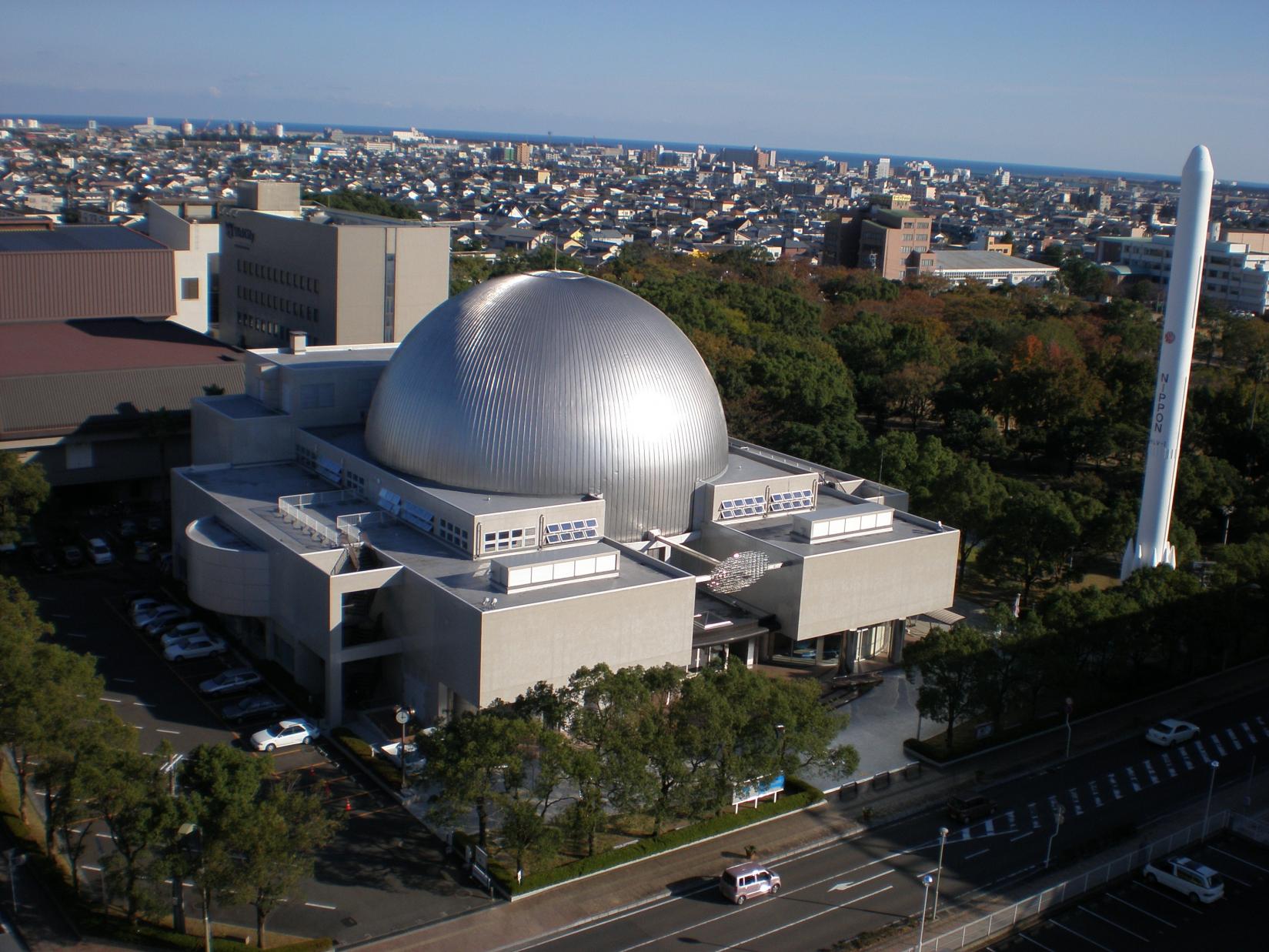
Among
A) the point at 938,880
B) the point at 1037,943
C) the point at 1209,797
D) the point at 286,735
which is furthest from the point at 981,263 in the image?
the point at 1037,943

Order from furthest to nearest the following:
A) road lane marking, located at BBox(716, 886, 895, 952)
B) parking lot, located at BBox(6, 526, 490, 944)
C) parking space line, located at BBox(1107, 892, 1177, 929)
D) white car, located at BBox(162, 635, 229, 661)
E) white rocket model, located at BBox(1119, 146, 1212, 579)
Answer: white rocket model, located at BBox(1119, 146, 1212, 579)
white car, located at BBox(162, 635, 229, 661)
parking space line, located at BBox(1107, 892, 1177, 929)
parking lot, located at BBox(6, 526, 490, 944)
road lane marking, located at BBox(716, 886, 895, 952)

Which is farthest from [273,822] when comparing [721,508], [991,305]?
[991,305]

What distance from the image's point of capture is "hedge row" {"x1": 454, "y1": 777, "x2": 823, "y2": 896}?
32562 millimetres

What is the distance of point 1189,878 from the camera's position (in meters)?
34.1

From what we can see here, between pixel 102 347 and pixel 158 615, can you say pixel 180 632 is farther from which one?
pixel 102 347

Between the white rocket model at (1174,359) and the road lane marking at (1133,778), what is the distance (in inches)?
549

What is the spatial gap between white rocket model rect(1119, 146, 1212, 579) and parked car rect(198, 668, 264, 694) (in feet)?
123

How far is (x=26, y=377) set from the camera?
63781 millimetres

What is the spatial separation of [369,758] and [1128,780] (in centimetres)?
2530

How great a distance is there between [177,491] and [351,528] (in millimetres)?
11741

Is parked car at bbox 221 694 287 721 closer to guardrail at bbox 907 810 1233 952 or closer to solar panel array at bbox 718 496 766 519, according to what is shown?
solar panel array at bbox 718 496 766 519

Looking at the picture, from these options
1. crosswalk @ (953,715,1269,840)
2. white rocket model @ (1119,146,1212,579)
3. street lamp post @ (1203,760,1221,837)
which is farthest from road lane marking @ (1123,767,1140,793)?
white rocket model @ (1119,146,1212,579)

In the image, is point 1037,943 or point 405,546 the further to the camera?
point 405,546

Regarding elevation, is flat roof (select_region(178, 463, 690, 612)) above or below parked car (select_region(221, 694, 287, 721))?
above
